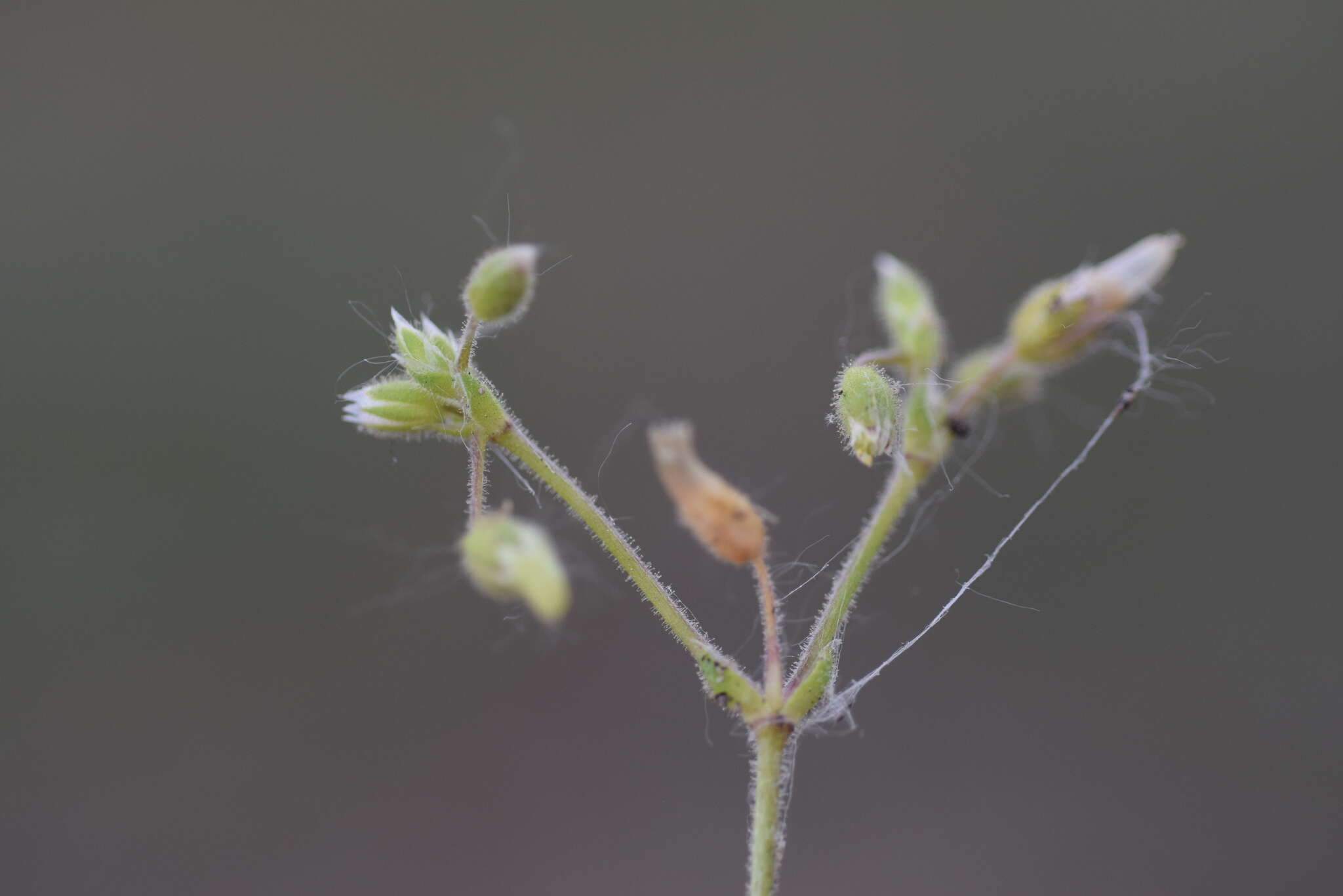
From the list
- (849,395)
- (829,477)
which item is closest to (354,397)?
(849,395)

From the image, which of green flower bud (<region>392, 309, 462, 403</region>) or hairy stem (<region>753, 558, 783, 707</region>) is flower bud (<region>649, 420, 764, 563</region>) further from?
green flower bud (<region>392, 309, 462, 403</region>)

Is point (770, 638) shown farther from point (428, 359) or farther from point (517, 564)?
point (428, 359)

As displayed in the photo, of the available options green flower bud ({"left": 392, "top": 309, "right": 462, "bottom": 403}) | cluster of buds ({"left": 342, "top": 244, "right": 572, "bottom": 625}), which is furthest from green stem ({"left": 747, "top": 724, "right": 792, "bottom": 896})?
green flower bud ({"left": 392, "top": 309, "right": 462, "bottom": 403})

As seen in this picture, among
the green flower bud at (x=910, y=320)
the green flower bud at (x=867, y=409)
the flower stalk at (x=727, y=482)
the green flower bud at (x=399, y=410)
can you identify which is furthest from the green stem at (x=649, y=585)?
the green flower bud at (x=910, y=320)

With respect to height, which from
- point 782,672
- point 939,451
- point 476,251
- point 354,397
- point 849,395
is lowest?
point 782,672

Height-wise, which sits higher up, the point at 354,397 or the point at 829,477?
the point at 829,477

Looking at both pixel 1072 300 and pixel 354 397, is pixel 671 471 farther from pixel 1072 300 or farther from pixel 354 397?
pixel 1072 300
